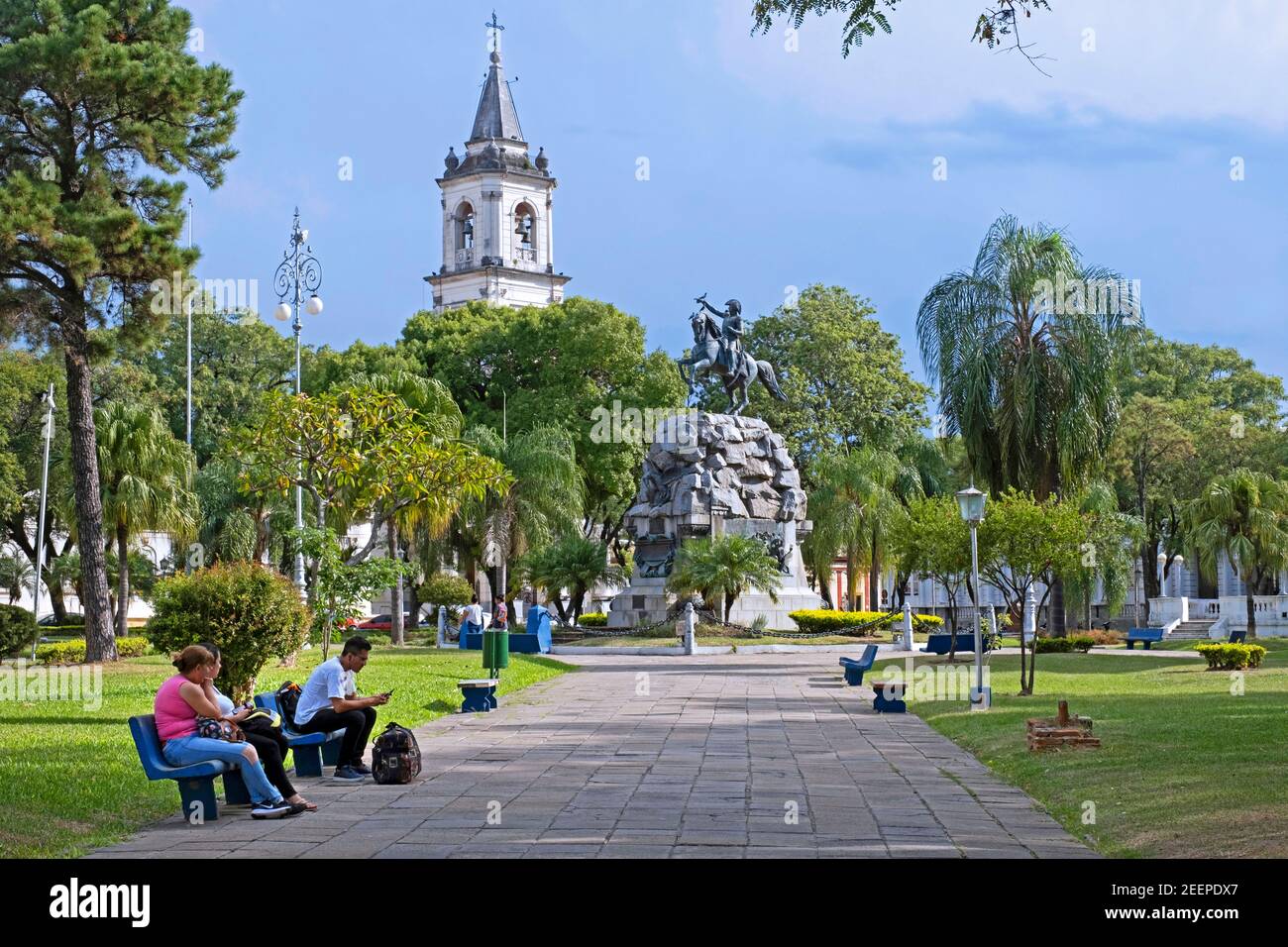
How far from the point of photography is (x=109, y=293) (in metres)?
28.4

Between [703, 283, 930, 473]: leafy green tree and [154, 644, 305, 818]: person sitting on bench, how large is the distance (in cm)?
4638

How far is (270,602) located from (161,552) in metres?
55.4

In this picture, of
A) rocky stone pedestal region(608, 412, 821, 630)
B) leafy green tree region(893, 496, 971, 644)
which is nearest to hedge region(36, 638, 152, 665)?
leafy green tree region(893, 496, 971, 644)

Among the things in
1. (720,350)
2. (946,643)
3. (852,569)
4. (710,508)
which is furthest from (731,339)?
(946,643)

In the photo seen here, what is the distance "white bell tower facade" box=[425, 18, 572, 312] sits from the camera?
88250 mm

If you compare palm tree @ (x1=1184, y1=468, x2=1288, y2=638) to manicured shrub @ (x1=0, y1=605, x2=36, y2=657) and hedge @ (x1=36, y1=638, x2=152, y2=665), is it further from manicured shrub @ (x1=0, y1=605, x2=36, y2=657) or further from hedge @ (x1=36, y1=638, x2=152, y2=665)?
manicured shrub @ (x1=0, y1=605, x2=36, y2=657)

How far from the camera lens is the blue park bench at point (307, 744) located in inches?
478

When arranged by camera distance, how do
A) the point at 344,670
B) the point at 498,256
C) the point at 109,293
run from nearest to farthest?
the point at 344,670 < the point at 109,293 < the point at 498,256

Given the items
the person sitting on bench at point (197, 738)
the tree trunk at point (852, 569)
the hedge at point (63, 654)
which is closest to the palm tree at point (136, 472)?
the hedge at point (63, 654)

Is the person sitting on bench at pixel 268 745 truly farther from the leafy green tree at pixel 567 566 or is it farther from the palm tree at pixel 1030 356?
the leafy green tree at pixel 567 566

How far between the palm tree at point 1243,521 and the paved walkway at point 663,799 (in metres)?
27.0
